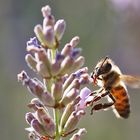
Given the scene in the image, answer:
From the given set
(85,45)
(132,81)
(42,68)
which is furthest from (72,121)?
(85,45)

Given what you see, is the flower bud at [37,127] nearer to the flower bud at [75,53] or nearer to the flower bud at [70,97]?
the flower bud at [70,97]

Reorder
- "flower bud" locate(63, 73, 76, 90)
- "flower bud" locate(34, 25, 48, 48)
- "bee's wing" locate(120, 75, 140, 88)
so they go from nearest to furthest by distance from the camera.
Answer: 1. "flower bud" locate(34, 25, 48, 48)
2. "flower bud" locate(63, 73, 76, 90)
3. "bee's wing" locate(120, 75, 140, 88)

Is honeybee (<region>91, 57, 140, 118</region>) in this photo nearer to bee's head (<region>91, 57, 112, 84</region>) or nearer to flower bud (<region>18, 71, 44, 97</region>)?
bee's head (<region>91, 57, 112, 84</region>)

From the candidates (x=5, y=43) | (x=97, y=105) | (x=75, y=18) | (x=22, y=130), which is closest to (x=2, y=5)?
(x=5, y=43)

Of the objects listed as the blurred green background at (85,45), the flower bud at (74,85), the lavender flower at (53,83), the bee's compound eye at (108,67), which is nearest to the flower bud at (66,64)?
the lavender flower at (53,83)

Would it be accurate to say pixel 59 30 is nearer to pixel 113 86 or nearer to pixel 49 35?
pixel 49 35

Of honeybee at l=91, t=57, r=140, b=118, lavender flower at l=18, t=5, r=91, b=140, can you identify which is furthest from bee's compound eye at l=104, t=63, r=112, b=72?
lavender flower at l=18, t=5, r=91, b=140

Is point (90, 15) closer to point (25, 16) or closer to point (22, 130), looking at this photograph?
point (25, 16)
